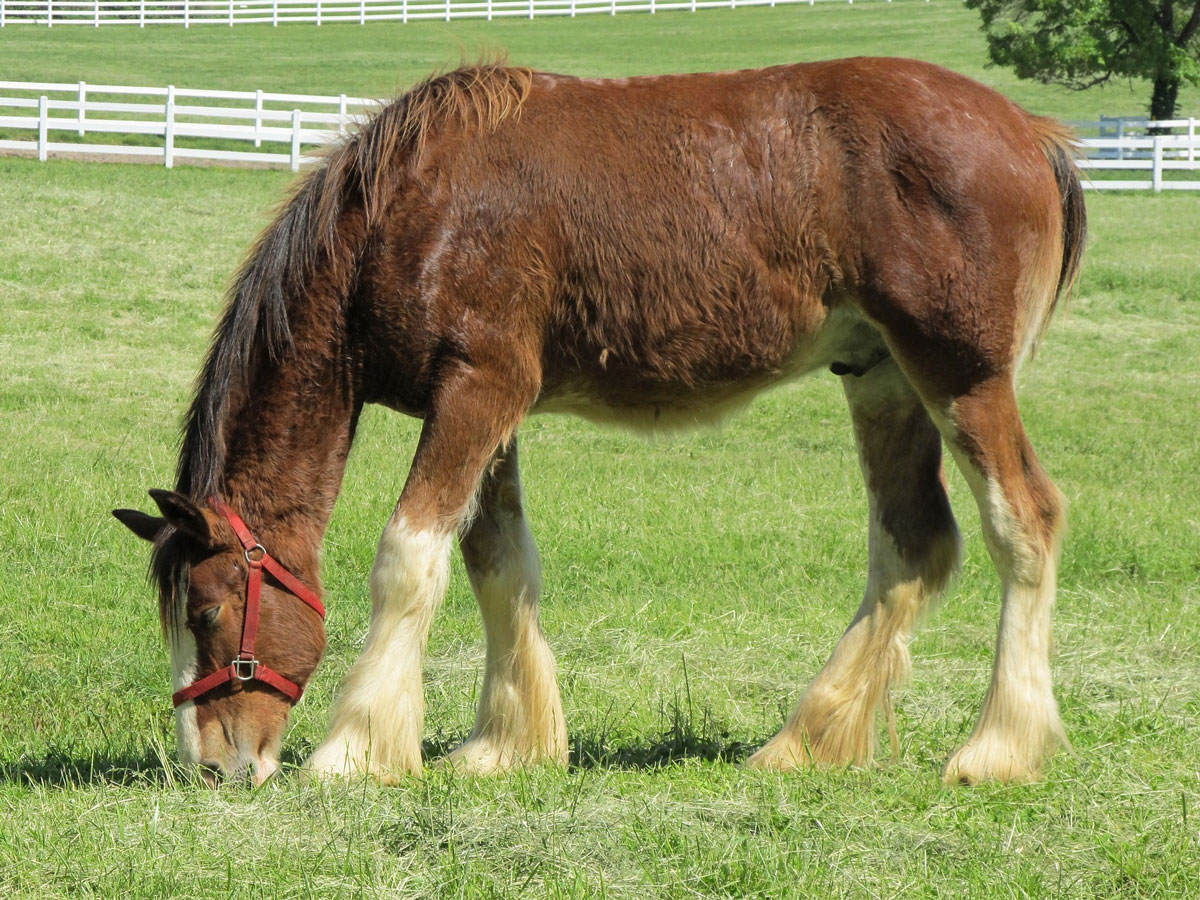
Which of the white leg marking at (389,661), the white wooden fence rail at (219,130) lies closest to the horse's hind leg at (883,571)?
the white leg marking at (389,661)

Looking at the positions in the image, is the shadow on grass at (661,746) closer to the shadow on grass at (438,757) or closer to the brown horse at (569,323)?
the shadow on grass at (438,757)

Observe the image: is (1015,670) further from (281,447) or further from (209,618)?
(209,618)

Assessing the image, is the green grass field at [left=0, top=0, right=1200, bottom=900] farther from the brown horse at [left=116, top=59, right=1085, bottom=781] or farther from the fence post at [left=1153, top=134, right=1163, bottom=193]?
the fence post at [left=1153, top=134, right=1163, bottom=193]

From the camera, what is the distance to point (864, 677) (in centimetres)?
486

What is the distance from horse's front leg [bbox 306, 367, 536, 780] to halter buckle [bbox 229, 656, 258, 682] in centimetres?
30

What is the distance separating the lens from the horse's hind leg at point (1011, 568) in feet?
14.8

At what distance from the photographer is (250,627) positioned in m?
4.32

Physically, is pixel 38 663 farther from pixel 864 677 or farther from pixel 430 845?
pixel 864 677

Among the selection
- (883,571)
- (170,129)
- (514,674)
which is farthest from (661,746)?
(170,129)

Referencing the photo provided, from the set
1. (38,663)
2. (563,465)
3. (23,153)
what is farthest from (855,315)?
(23,153)

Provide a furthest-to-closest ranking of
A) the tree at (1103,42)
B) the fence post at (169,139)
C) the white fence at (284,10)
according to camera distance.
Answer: the white fence at (284,10)
the tree at (1103,42)
the fence post at (169,139)

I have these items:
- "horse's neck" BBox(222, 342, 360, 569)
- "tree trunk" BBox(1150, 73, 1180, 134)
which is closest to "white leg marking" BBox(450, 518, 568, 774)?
"horse's neck" BBox(222, 342, 360, 569)

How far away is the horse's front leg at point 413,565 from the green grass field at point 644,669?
0.62 ft

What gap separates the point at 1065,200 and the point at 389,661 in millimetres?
2844
